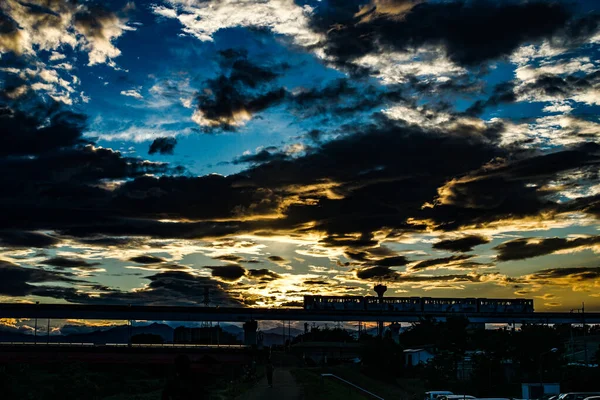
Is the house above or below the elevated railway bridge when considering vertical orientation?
below

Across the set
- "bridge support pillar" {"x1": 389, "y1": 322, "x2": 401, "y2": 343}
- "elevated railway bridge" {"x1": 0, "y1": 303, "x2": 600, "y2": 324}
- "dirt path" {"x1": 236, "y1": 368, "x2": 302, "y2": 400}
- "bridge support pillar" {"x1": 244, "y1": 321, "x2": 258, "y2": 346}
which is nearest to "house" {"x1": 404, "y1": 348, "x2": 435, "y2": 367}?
"bridge support pillar" {"x1": 389, "y1": 322, "x2": 401, "y2": 343}

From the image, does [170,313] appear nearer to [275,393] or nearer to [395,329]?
[395,329]

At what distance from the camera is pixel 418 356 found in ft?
459

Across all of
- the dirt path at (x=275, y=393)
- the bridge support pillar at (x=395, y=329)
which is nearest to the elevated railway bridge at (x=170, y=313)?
the bridge support pillar at (x=395, y=329)

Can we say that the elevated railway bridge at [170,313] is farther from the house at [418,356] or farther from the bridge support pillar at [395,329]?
the house at [418,356]

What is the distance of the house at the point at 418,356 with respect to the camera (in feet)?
448

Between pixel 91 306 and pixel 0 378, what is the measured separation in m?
131

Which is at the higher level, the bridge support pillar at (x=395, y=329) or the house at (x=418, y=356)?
the bridge support pillar at (x=395, y=329)

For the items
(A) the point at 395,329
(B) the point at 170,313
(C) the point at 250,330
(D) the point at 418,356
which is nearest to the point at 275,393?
(D) the point at 418,356

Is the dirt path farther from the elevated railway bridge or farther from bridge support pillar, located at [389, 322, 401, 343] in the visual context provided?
the elevated railway bridge

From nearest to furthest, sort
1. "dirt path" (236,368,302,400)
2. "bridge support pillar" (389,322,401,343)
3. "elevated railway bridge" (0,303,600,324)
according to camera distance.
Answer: "dirt path" (236,368,302,400) → "bridge support pillar" (389,322,401,343) → "elevated railway bridge" (0,303,600,324)

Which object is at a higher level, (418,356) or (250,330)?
(250,330)

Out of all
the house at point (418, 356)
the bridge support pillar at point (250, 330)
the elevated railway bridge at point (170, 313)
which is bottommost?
the house at point (418, 356)

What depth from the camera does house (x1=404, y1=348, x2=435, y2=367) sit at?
137 m
